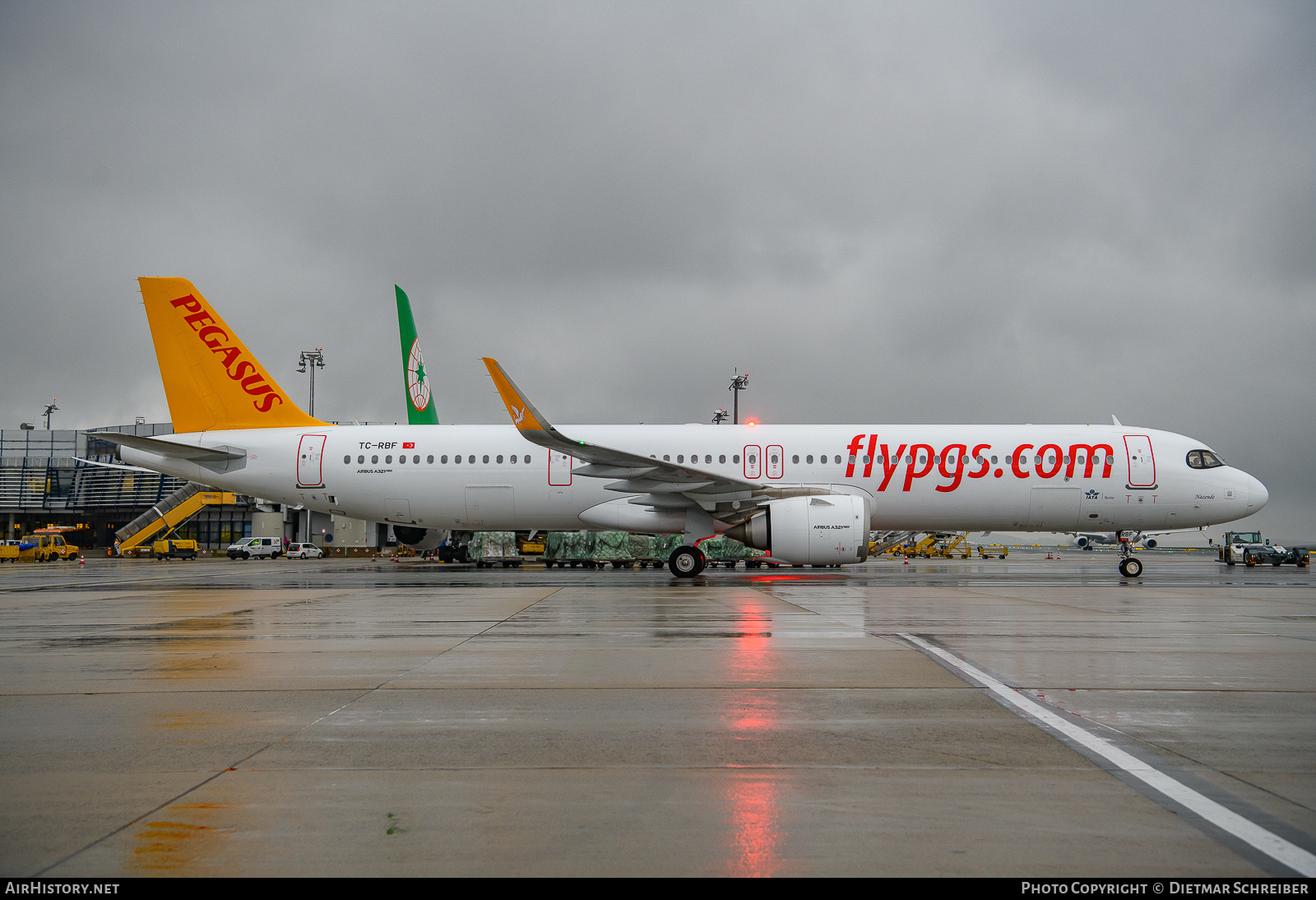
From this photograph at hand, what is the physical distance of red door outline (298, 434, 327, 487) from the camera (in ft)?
68.2

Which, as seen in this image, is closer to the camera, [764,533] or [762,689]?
[762,689]

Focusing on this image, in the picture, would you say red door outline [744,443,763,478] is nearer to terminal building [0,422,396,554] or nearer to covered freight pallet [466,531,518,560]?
covered freight pallet [466,531,518,560]

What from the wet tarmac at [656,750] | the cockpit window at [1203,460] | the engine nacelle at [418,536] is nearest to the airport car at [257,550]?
the engine nacelle at [418,536]

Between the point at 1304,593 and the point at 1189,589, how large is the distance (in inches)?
67.0

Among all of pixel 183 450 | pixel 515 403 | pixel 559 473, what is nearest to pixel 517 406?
pixel 515 403

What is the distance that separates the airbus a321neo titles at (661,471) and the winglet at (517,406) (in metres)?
0.12

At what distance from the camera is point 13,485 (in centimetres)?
6303

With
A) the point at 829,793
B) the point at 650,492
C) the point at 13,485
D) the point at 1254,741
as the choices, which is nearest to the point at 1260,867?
the point at 829,793

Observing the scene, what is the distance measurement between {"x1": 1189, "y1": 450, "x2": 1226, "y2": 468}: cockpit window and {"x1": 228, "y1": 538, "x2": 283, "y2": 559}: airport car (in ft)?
134

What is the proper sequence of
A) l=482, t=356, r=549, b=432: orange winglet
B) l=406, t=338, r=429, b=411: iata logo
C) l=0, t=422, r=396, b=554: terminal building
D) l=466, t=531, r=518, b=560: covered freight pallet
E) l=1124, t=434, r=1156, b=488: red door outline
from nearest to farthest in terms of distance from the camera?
l=482, t=356, r=549, b=432: orange winglet < l=1124, t=434, r=1156, b=488: red door outline < l=466, t=531, r=518, b=560: covered freight pallet < l=406, t=338, r=429, b=411: iata logo < l=0, t=422, r=396, b=554: terminal building

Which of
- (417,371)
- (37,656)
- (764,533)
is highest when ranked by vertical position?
(417,371)

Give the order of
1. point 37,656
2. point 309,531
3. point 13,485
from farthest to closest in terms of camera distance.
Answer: point 13,485
point 309,531
point 37,656

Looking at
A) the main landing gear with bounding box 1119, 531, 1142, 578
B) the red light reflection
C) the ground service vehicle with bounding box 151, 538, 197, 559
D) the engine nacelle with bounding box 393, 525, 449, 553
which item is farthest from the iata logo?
the red light reflection

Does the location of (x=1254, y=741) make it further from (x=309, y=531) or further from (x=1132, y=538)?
(x=309, y=531)
